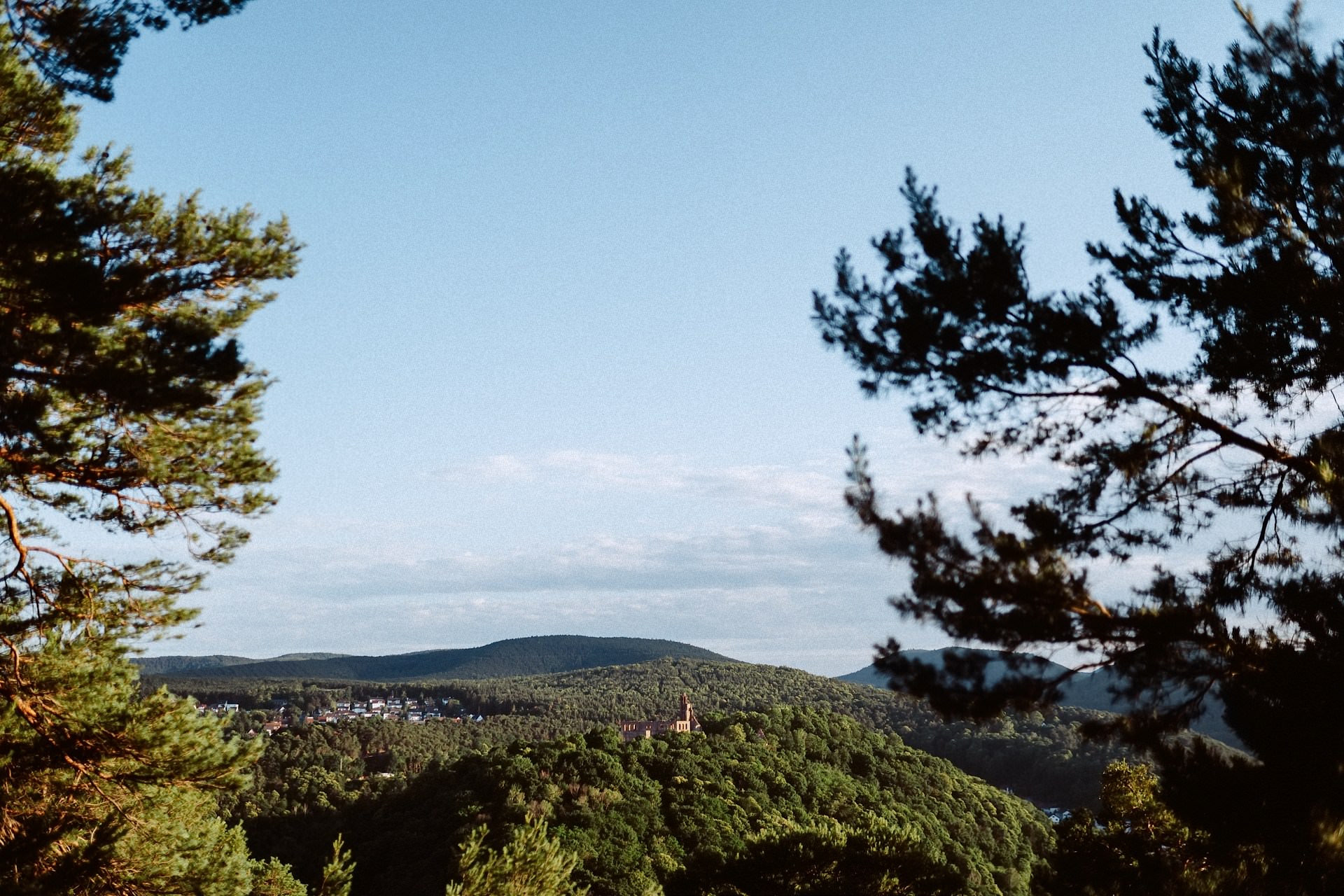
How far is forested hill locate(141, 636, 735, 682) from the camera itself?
574ft

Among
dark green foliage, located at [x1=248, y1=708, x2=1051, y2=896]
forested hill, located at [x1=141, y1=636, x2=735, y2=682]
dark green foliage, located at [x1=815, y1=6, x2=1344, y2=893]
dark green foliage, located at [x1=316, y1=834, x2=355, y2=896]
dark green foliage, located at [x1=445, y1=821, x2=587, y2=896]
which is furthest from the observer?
forested hill, located at [x1=141, y1=636, x2=735, y2=682]

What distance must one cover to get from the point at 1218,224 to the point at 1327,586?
2867mm

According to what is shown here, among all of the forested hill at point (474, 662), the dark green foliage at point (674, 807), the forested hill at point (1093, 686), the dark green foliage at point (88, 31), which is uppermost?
the dark green foliage at point (88, 31)

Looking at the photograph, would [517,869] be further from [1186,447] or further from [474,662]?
[474,662]

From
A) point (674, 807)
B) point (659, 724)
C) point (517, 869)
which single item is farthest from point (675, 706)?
point (517, 869)

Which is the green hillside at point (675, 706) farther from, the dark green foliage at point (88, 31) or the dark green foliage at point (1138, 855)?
the dark green foliage at point (88, 31)

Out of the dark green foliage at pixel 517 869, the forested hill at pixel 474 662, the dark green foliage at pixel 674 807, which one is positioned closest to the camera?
the dark green foliage at pixel 517 869

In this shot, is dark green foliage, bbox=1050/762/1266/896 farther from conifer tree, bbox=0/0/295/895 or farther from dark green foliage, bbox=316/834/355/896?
dark green foliage, bbox=316/834/355/896

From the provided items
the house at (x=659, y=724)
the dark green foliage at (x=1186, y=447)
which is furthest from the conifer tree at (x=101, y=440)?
the house at (x=659, y=724)

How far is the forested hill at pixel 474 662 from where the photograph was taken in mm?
174875

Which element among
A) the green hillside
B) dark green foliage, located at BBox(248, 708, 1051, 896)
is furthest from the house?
dark green foliage, located at BBox(248, 708, 1051, 896)

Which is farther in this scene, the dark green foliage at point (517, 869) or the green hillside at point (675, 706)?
the green hillside at point (675, 706)

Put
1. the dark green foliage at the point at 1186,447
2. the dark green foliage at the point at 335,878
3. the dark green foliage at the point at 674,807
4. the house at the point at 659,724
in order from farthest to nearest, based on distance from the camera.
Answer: the house at the point at 659,724
the dark green foliage at the point at 674,807
the dark green foliage at the point at 335,878
the dark green foliage at the point at 1186,447

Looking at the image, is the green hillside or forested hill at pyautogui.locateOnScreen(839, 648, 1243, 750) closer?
forested hill at pyautogui.locateOnScreen(839, 648, 1243, 750)
